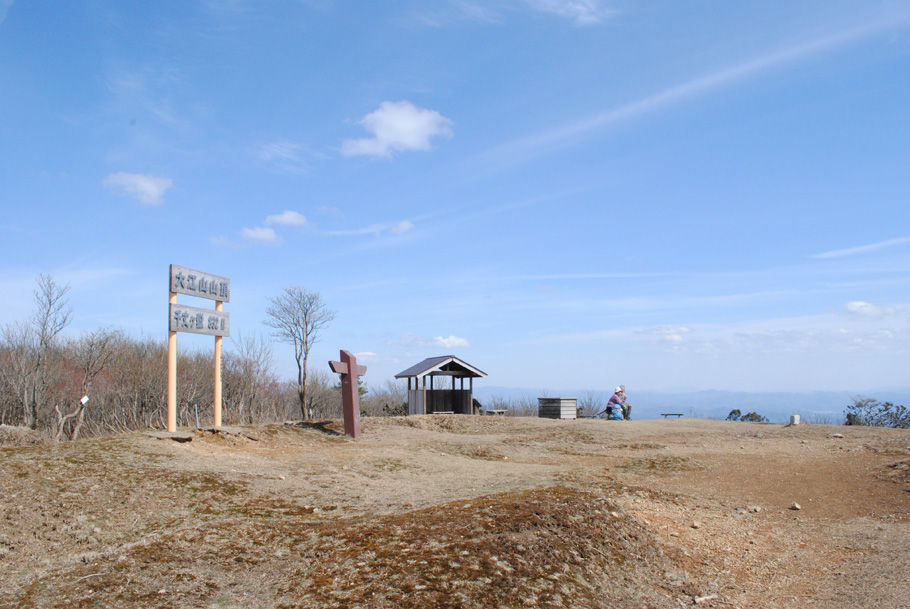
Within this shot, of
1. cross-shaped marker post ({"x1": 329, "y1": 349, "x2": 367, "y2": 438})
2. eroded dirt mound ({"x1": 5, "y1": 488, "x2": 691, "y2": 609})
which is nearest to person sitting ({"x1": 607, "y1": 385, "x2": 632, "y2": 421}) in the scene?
cross-shaped marker post ({"x1": 329, "y1": 349, "x2": 367, "y2": 438})

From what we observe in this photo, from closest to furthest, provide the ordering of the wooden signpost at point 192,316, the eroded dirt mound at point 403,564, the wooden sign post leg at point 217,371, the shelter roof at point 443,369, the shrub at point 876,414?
the eroded dirt mound at point 403,564 → the wooden signpost at point 192,316 → the wooden sign post leg at point 217,371 → the shrub at point 876,414 → the shelter roof at point 443,369

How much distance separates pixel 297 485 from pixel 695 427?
16.3 metres

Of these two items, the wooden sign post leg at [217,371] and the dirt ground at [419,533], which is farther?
the wooden sign post leg at [217,371]

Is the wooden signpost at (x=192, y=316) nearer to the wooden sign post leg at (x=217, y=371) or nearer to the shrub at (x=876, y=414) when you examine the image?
the wooden sign post leg at (x=217, y=371)

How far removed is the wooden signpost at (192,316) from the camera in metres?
12.0

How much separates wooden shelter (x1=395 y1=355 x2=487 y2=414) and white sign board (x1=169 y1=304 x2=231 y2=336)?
13214mm

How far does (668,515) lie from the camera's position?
23.5ft

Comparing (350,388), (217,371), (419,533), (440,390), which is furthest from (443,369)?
(419,533)

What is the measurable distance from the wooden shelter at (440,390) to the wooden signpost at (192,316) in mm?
13126

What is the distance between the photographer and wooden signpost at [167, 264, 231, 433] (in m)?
12.0

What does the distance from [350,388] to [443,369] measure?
38.0 feet

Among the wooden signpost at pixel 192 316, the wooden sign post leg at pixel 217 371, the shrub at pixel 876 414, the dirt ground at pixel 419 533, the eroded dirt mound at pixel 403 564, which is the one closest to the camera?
the eroded dirt mound at pixel 403 564

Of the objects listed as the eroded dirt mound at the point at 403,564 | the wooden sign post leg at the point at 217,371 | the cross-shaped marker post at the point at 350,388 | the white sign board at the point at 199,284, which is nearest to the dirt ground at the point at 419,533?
the eroded dirt mound at the point at 403,564

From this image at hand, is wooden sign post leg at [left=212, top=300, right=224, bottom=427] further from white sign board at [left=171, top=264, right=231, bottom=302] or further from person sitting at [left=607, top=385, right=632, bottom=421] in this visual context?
person sitting at [left=607, top=385, right=632, bottom=421]
